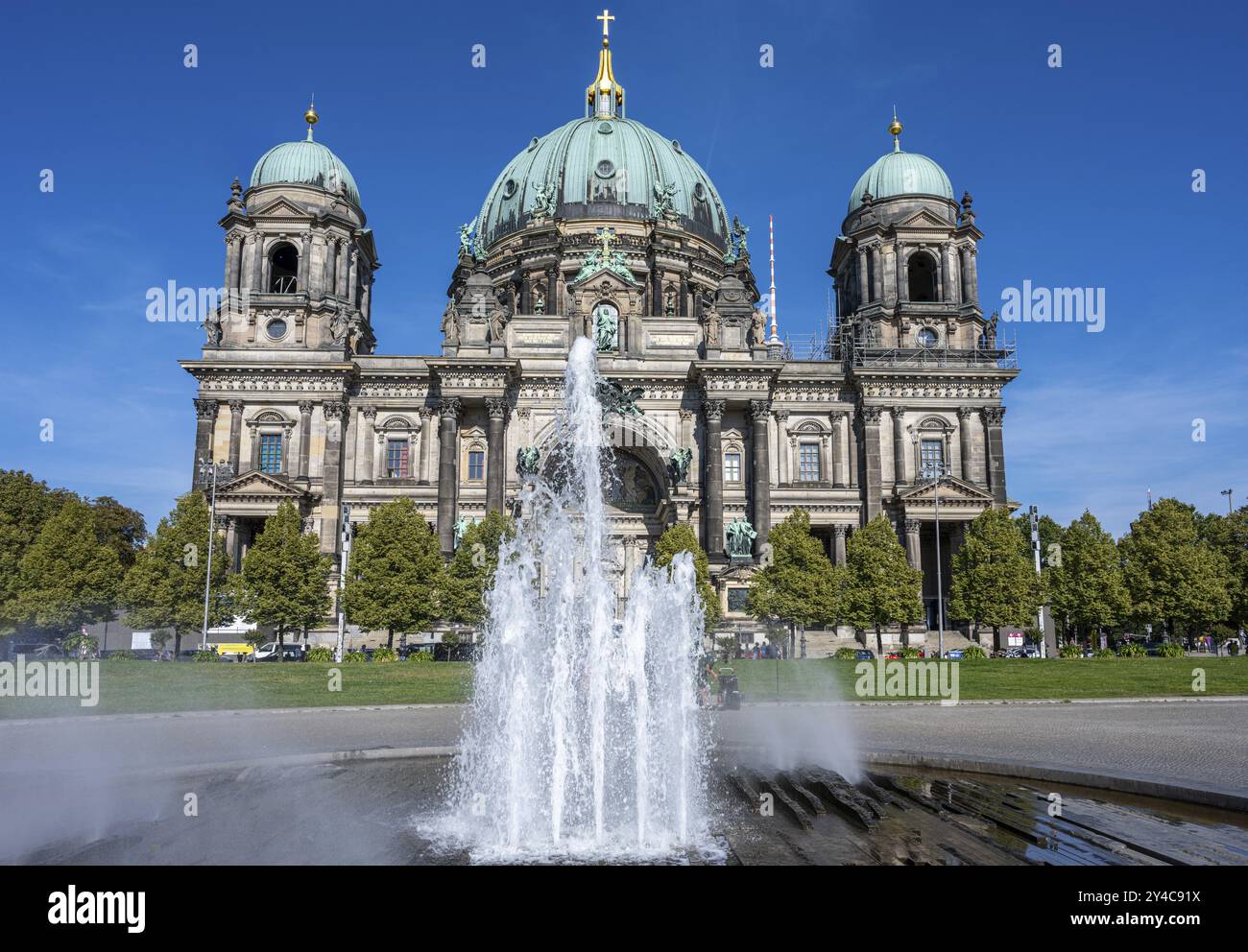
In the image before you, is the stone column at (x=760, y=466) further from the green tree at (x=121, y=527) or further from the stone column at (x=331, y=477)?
the green tree at (x=121, y=527)

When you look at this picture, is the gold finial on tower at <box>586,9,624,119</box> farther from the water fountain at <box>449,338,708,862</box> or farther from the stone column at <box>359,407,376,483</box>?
the water fountain at <box>449,338,708,862</box>

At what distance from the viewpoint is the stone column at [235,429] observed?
6031 centimetres

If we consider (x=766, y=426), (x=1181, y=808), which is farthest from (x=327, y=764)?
(x=766, y=426)

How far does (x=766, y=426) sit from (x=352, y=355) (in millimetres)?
27267

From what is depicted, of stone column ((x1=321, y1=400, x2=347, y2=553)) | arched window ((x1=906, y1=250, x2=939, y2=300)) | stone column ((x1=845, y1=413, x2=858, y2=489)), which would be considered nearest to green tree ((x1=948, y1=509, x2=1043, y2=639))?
stone column ((x1=845, y1=413, x2=858, y2=489))

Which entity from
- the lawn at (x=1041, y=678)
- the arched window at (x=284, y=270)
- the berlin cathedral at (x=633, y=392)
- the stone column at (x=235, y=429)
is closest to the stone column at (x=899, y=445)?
the berlin cathedral at (x=633, y=392)

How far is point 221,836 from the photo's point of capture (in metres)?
10.7

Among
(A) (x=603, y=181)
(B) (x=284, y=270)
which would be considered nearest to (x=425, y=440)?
(B) (x=284, y=270)

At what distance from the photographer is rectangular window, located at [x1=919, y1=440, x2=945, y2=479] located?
62781mm

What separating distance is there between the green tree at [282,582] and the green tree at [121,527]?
28.6 meters

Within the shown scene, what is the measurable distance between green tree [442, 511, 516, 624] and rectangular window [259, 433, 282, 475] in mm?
15844

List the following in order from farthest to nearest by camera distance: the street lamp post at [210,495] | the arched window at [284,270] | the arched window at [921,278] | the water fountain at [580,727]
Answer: the arched window at [921,278]
the arched window at [284,270]
the street lamp post at [210,495]
the water fountain at [580,727]

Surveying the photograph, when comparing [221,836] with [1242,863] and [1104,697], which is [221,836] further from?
[1104,697]

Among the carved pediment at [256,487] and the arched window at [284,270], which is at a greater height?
the arched window at [284,270]
